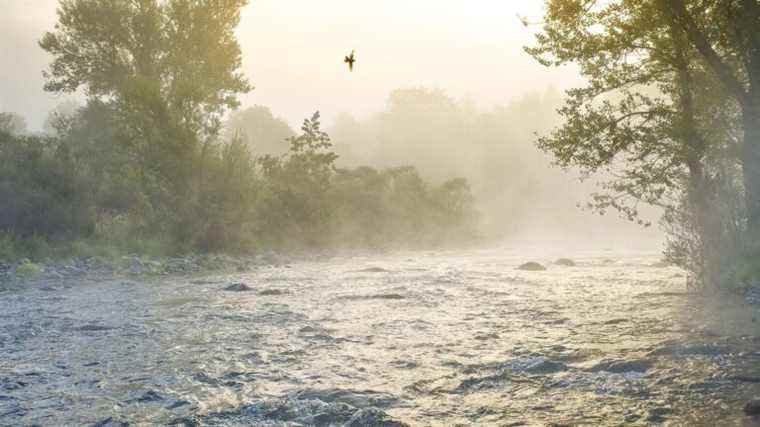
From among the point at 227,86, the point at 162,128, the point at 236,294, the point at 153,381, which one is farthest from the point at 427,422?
the point at 227,86

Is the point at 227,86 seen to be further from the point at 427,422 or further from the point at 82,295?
the point at 427,422

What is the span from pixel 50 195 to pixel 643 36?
700 inches

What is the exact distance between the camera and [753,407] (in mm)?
4473

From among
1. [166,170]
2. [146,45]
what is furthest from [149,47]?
[166,170]

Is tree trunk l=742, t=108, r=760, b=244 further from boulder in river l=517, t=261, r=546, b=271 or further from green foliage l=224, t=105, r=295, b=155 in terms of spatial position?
green foliage l=224, t=105, r=295, b=155

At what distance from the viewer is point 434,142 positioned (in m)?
68.5

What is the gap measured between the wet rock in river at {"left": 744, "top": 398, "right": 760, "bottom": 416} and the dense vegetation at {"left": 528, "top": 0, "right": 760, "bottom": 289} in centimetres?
764

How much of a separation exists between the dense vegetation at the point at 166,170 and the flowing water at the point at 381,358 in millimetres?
8879

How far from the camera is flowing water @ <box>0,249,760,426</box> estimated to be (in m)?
4.95

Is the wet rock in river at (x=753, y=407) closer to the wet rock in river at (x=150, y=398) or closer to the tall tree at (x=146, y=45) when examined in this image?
the wet rock in river at (x=150, y=398)

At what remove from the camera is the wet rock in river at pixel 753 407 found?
4.45 metres

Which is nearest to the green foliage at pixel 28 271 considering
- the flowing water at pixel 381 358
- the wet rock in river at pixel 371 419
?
the flowing water at pixel 381 358

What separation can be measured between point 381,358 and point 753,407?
140 inches

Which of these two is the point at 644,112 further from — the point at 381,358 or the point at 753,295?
the point at 381,358
